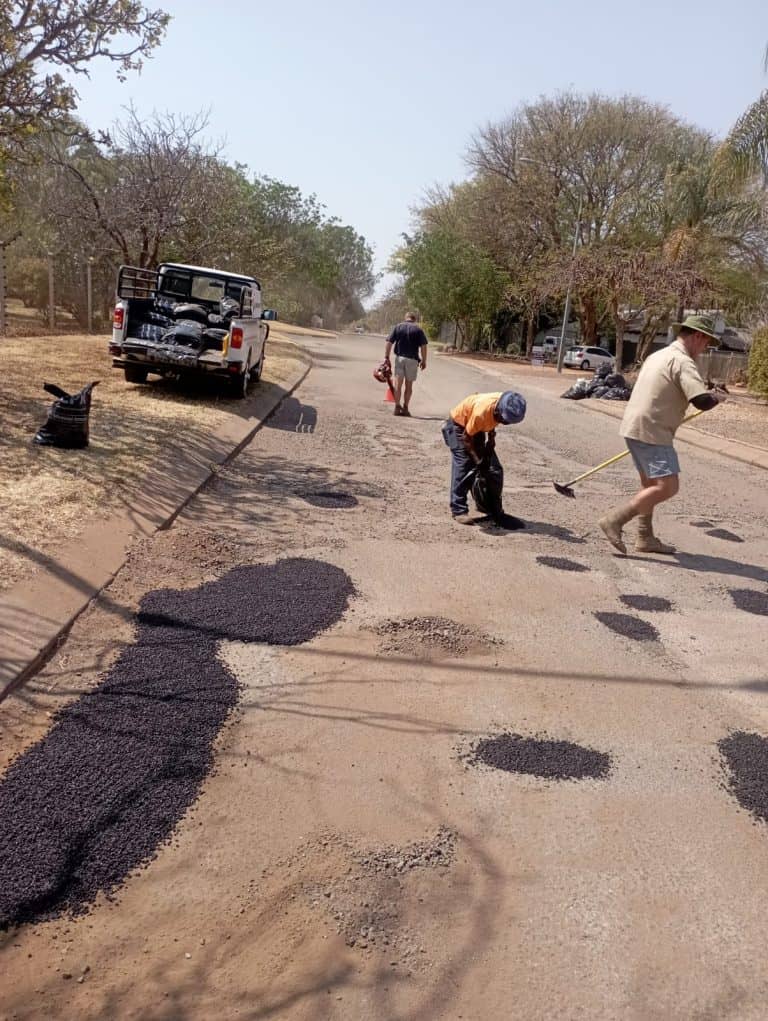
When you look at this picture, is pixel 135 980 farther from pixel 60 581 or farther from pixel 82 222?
pixel 82 222

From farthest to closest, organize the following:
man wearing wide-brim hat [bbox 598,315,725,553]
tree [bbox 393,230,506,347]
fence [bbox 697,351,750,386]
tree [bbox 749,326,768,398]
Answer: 1. tree [bbox 393,230,506,347]
2. fence [bbox 697,351,750,386]
3. tree [bbox 749,326,768,398]
4. man wearing wide-brim hat [bbox 598,315,725,553]

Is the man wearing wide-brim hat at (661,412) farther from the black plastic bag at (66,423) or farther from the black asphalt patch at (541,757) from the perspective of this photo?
the black plastic bag at (66,423)

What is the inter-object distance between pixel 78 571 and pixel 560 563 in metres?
3.29

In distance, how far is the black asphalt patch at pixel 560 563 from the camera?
19.2ft

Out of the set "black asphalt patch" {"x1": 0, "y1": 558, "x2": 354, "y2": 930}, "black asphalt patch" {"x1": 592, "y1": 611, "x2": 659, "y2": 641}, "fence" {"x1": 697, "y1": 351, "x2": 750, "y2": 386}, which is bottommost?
"black asphalt patch" {"x1": 0, "y1": 558, "x2": 354, "y2": 930}

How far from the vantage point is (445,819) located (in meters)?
2.85

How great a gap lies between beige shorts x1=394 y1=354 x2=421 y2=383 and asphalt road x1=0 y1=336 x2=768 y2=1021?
7.83m

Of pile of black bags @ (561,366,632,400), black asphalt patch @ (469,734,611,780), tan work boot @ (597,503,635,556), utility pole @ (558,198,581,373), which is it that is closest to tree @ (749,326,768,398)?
pile of black bags @ (561,366,632,400)

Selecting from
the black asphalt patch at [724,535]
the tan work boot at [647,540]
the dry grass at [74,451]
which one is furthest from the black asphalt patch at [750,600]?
the dry grass at [74,451]

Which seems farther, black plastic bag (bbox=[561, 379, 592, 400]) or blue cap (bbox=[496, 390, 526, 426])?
black plastic bag (bbox=[561, 379, 592, 400])

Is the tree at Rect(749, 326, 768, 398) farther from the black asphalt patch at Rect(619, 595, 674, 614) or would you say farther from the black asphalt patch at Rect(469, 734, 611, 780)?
the black asphalt patch at Rect(469, 734, 611, 780)

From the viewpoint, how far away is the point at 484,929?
7.72ft

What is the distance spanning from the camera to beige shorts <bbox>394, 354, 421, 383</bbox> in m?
13.4

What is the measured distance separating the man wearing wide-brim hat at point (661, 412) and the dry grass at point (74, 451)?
12.7ft
